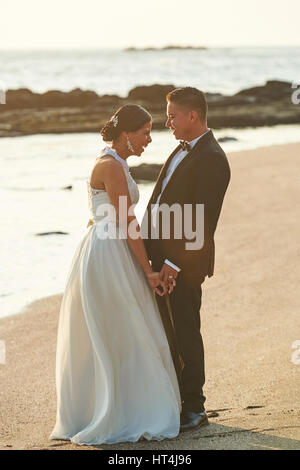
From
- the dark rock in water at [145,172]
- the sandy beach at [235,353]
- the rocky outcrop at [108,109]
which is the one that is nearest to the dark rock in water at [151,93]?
the rocky outcrop at [108,109]

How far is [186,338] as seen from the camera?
15.0 feet

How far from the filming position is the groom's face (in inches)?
174

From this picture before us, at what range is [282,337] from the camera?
252 inches

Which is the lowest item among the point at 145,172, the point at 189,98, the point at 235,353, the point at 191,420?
the point at 191,420

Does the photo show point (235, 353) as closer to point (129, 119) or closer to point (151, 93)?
point (129, 119)

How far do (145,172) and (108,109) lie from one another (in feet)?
70.0

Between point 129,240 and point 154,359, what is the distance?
2.28 feet

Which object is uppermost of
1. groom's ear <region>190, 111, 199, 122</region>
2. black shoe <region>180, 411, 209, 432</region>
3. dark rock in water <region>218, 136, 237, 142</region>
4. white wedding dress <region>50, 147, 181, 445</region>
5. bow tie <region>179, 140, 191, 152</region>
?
dark rock in water <region>218, 136, 237, 142</region>

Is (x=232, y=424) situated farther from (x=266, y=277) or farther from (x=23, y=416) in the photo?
(x=266, y=277)

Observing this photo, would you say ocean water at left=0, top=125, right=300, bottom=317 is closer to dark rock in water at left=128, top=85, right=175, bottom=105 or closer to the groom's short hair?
the groom's short hair

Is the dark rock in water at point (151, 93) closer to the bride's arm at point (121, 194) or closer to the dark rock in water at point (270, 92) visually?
the dark rock in water at point (270, 92)

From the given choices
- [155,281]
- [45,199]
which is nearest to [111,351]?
[155,281]

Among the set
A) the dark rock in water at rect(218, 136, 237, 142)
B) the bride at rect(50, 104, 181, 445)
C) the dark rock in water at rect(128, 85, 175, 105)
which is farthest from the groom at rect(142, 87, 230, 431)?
the dark rock in water at rect(128, 85, 175, 105)

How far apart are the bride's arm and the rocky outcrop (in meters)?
24.6
